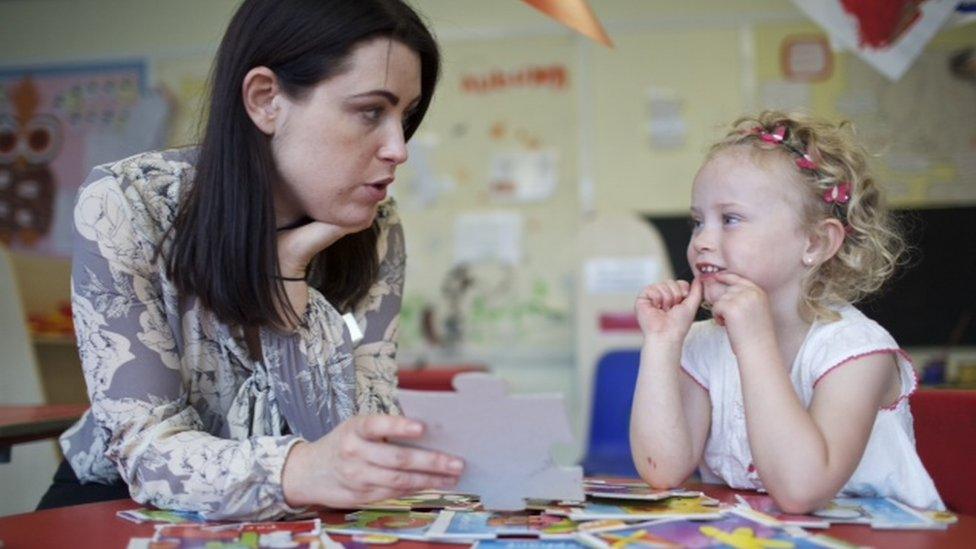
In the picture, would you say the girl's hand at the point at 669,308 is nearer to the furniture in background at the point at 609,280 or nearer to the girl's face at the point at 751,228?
the girl's face at the point at 751,228

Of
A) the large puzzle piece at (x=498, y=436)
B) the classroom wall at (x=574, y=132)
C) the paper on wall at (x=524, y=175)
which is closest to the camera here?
the large puzzle piece at (x=498, y=436)

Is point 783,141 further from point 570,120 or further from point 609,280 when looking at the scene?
point 570,120

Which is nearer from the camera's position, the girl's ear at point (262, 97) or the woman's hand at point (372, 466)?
the woman's hand at point (372, 466)

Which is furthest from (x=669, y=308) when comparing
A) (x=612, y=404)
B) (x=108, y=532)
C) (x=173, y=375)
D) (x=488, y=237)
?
(x=488, y=237)

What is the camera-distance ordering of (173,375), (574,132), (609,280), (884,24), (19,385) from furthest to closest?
(574,132) → (609,280) → (19,385) → (884,24) → (173,375)

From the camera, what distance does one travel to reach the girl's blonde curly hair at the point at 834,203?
56.1 inches

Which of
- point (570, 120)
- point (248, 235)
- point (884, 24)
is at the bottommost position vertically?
point (248, 235)

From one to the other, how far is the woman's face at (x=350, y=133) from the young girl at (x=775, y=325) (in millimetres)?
408

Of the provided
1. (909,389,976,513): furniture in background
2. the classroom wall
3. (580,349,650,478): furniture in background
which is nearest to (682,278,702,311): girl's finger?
(909,389,976,513): furniture in background

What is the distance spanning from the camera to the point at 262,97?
1387mm

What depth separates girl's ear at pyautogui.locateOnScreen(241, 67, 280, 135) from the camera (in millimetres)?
1372

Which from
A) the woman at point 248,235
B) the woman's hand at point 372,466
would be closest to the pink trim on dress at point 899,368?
the woman's hand at point 372,466

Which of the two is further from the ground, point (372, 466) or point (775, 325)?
point (775, 325)

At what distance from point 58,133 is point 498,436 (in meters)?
4.41
